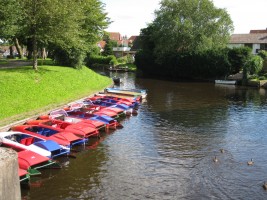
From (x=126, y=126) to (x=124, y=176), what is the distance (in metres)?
11.0

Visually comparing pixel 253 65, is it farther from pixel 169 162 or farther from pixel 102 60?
pixel 102 60

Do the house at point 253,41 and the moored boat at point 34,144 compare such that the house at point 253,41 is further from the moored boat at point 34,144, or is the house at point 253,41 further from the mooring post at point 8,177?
the mooring post at point 8,177

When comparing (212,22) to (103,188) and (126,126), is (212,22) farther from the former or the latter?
(103,188)

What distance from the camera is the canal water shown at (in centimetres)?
1525

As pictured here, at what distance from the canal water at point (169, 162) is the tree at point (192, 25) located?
37272mm

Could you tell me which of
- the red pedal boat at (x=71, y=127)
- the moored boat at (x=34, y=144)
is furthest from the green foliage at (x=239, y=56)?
the moored boat at (x=34, y=144)

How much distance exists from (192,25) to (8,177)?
6766 cm

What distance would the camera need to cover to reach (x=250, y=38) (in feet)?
302

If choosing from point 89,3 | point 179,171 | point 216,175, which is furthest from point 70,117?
point 89,3

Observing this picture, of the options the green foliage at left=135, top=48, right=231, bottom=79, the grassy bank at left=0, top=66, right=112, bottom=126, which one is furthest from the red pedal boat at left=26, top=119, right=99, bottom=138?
the green foliage at left=135, top=48, right=231, bottom=79

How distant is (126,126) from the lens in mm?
27781

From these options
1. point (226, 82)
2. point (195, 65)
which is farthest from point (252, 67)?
point (195, 65)

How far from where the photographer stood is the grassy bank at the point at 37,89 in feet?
88.0

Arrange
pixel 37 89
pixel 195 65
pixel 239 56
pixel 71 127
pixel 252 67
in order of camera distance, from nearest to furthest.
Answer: pixel 71 127, pixel 37 89, pixel 252 67, pixel 239 56, pixel 195 65
